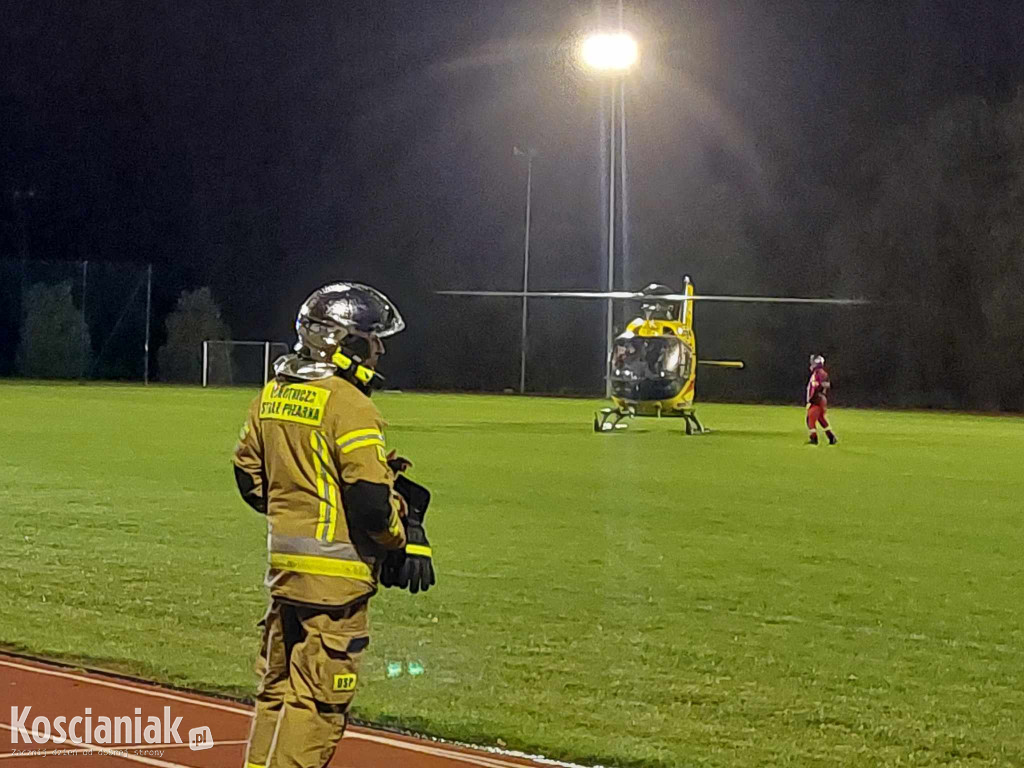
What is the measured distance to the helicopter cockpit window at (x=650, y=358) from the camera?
30.5m

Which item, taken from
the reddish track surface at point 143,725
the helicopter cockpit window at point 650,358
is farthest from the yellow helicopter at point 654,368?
the reddish track surface at point 143,725

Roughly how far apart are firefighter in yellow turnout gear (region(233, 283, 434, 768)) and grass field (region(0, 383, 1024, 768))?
6.28 ft

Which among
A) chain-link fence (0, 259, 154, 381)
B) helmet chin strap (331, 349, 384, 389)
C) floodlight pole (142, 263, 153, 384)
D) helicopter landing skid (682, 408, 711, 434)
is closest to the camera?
helmet chin strap (331, 349, 384, 389)

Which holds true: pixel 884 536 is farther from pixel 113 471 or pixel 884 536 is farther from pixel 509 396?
pixel 509 396

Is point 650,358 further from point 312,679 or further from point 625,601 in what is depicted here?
point 312,679

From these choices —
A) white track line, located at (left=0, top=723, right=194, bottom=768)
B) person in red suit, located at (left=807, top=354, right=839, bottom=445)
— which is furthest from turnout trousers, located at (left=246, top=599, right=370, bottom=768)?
person in red suit, located at (left=807, top=354, right=839, bottom=445)

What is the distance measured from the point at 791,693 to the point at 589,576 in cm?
396

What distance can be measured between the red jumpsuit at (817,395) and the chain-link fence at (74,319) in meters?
38.1

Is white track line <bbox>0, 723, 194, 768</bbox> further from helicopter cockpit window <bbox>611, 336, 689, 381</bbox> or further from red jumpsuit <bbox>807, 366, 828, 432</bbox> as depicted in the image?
helicopter cockpit window <bbox>611, 336, 689, 381</bbox>

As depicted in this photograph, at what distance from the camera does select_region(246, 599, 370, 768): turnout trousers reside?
5094 mm

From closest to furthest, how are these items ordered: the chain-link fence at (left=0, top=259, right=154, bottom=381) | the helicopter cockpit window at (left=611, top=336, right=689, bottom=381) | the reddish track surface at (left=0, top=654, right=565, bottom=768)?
the reddish track surface at (left=0, top=654, right=565, bottom=768) → the helicopter cockpit window at (left=611, top=336, right=689, bottom=381) → the chain-link fence at (left=0, top=259, right=154, bottom=381)

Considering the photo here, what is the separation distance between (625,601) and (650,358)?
19926mm

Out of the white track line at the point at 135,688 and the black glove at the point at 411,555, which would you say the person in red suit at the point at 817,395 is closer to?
the white track line at the point at 135,688

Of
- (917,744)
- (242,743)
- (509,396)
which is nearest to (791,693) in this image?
(917,744)
